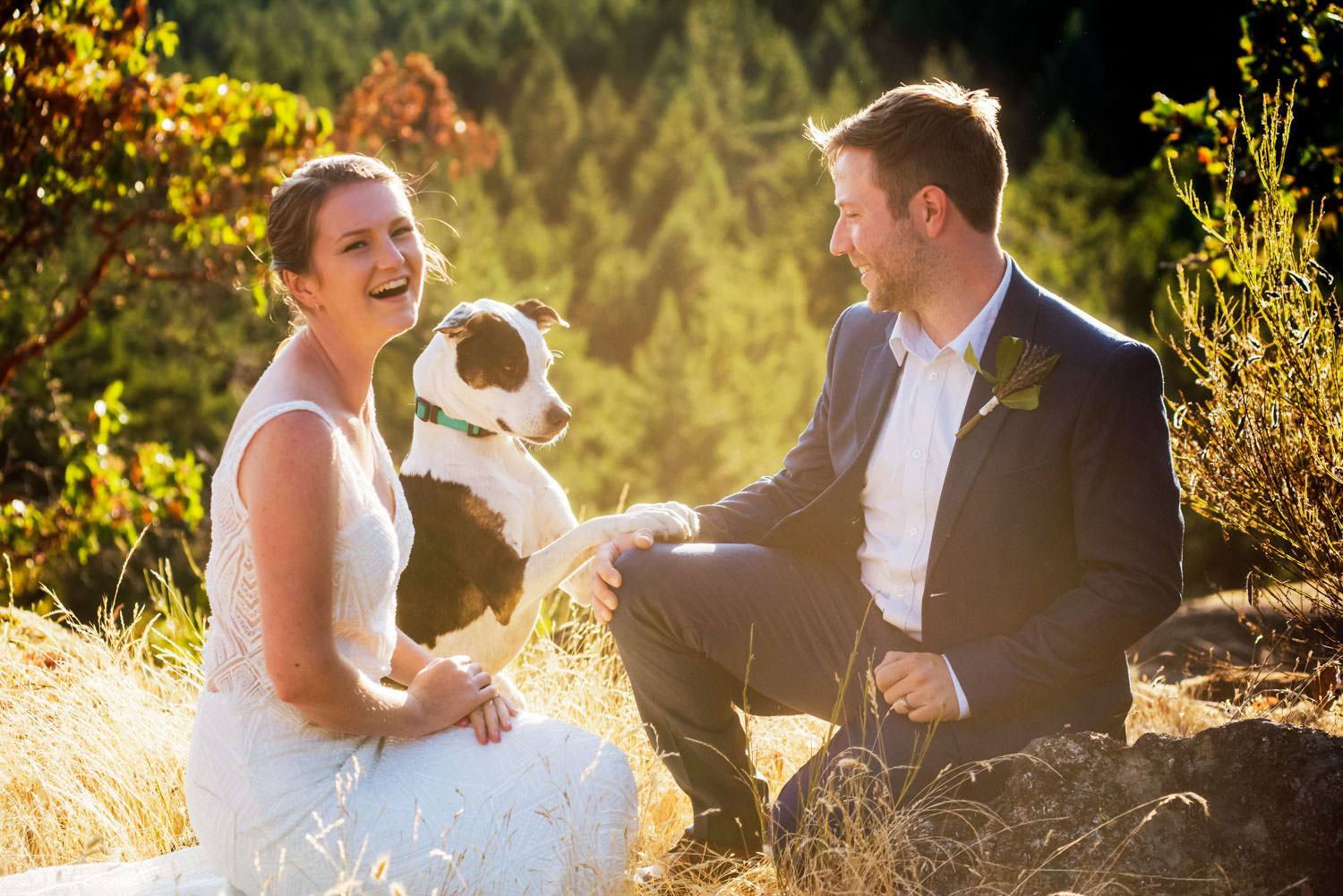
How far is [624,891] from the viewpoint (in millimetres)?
2455

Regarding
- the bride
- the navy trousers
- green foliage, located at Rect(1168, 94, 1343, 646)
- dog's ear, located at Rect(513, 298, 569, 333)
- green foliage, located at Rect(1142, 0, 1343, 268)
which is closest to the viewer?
the bride

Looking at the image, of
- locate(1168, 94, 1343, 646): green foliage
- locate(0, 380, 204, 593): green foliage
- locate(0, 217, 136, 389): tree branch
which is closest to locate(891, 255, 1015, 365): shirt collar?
locate(1168, 94, 1343, 646): green foliage

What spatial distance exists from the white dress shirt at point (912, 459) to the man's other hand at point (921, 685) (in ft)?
0.70

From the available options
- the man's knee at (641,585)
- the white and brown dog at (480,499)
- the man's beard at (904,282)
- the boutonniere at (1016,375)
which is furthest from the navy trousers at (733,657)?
the man's beard at (904,282)

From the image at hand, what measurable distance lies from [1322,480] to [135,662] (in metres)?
3.92

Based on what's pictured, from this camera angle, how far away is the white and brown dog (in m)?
3.21

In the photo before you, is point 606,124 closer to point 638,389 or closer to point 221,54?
point 221,54

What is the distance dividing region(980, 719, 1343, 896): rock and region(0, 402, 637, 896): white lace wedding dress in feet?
2.96

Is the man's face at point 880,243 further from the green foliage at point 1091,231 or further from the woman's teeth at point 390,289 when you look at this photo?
the green foliage at point 1091,231

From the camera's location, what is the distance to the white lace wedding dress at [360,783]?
2273 mm

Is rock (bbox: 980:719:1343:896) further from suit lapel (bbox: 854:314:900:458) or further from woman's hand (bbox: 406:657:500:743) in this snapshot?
woman's hand (bbox: 406:657:500:743)

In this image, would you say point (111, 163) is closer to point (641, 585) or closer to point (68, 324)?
point (68, 324)

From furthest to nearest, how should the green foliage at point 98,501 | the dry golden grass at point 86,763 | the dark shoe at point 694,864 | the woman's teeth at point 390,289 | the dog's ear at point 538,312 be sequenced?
the green foliage at point 98,501 < the dog's ear at point 538,312 < the dry golden grass at point 86,763 < the dark shoe at point 694,864 < the woman's teeth at point 390,289

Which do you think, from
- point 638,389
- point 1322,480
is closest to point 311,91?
point 638,389
